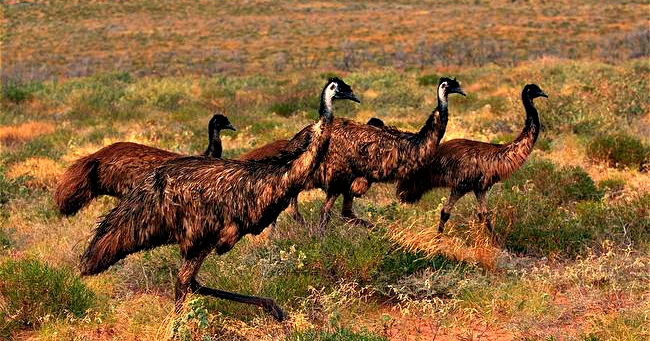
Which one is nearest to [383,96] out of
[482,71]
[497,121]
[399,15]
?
[497,121]

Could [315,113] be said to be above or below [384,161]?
below

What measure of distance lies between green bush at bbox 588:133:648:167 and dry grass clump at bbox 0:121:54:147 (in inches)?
458

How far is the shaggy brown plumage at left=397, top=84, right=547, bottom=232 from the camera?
786 cm

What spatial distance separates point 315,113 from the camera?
18984mm

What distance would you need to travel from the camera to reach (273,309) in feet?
18.0

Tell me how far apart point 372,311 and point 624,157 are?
6.99 metres

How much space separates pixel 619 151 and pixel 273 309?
324 inches

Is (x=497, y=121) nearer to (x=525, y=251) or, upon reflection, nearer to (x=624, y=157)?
(x=624, y=157)

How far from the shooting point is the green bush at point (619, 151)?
11.7 metres

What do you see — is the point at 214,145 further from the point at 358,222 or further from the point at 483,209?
the point at 483,209

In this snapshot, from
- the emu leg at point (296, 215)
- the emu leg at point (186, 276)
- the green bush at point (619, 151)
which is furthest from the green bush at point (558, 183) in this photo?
the emu leg at point (186, 276)

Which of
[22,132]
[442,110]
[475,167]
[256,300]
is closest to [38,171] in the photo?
[22,132]

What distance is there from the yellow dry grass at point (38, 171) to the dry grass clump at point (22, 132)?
136 inches

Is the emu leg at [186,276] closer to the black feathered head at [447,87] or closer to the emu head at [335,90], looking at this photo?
the emu head at [335,90]
